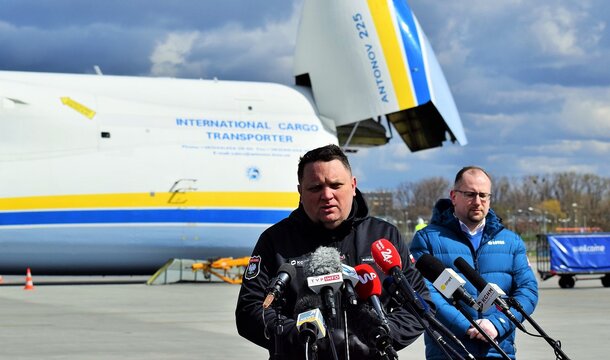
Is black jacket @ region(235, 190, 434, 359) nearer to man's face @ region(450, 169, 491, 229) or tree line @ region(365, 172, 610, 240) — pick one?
man's face @ region(450, 169, 491, 229)

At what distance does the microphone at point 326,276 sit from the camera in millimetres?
3998

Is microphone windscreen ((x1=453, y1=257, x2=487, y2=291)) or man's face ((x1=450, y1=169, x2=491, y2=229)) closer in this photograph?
microphone windscreen ((x1=453, y1=257, x2=487, y2=291))

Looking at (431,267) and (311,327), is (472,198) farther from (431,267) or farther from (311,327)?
(311,327)

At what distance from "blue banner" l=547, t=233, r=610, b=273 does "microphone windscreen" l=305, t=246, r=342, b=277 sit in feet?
74.1

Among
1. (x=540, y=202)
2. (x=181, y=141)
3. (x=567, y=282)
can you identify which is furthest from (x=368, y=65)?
(x=540, y=202)

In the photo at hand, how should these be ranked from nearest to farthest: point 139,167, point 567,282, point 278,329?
1. point 278,329
2. point 139,167
3. point 567,282

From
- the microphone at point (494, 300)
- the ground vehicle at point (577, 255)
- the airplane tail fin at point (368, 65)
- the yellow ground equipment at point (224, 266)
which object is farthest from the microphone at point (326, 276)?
the ground vehicle at point (577, 255)

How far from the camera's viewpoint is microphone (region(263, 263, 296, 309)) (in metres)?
3.98

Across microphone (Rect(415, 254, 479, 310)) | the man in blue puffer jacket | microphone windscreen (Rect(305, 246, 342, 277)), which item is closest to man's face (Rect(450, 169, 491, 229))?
the man in blue puffer jacket

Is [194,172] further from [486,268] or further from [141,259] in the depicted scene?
[486,268]

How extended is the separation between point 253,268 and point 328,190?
19.5 inches

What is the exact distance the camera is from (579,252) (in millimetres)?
26422

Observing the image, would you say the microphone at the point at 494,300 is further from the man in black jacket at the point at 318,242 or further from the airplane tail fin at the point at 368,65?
the airplane tail fin at the point at 368,65

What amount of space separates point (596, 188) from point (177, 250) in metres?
124
